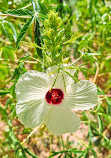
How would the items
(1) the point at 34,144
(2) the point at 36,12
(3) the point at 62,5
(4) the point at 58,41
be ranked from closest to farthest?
(4) the point at 58,41, (2) the point at 36,12, (3) the point at 62,5, (1) the point at 34,144

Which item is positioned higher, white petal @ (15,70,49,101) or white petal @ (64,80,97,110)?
white petal @ (15,70,49,101)

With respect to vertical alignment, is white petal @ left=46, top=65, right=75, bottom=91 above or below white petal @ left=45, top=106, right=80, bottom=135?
above

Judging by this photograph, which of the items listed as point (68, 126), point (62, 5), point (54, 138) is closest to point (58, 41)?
point (68, 126)

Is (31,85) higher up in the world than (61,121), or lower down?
higher up

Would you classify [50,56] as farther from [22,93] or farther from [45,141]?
[45,141]

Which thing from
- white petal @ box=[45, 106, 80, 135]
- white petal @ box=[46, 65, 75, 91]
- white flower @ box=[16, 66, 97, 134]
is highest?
white petal @ box=[46, 65, 75, 91]
